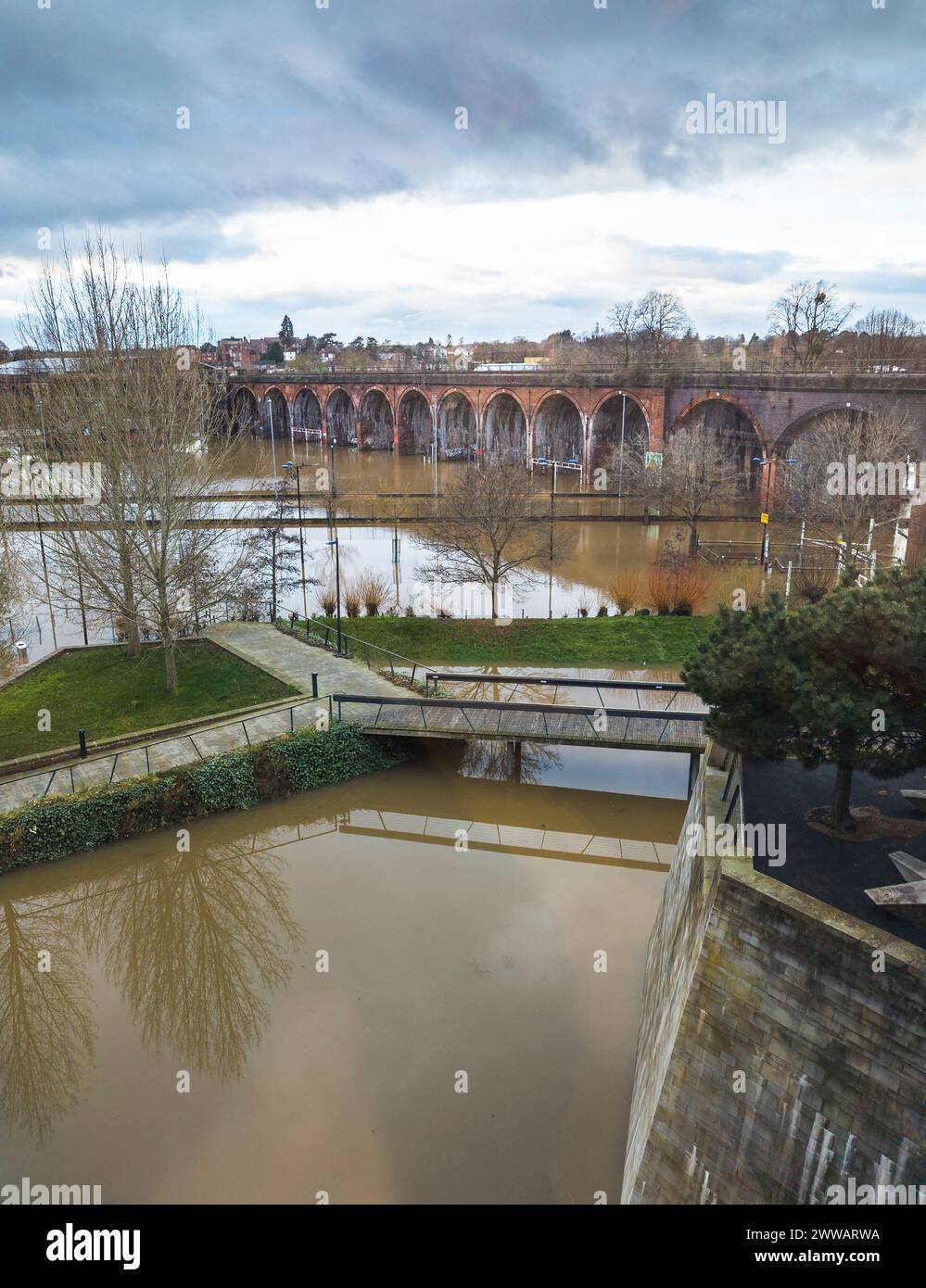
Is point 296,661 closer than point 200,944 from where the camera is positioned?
No

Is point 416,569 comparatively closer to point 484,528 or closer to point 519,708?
point 484,528

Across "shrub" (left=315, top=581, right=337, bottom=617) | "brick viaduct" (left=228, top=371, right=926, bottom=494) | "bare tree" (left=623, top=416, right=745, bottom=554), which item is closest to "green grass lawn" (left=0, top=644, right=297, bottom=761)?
"shrub" (left=315, top=581, right=337, bottom=617)

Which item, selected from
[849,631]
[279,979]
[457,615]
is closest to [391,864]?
[279,979]

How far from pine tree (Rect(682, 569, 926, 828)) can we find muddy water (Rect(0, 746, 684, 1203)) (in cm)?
450

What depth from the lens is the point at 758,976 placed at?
22.8 ft

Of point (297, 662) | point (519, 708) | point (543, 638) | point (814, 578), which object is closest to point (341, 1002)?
point (519, 708)

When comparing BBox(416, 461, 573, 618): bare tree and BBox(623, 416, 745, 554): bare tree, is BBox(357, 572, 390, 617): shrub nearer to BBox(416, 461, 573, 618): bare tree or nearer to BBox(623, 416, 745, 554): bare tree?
BBox(416, 461, 573, 618): bare tree

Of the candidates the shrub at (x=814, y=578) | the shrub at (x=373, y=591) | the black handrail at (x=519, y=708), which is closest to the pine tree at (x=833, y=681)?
the black handrail at (x=519, y=708)

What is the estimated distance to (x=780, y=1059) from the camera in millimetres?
6703

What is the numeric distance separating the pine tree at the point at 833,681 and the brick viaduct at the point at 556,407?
16.6m

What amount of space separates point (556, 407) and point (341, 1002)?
52731mm

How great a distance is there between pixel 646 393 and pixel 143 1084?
146ft

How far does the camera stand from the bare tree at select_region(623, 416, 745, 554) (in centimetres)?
3347

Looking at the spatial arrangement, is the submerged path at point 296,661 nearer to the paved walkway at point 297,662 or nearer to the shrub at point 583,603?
the paved walkway at point 297,662
